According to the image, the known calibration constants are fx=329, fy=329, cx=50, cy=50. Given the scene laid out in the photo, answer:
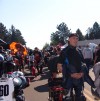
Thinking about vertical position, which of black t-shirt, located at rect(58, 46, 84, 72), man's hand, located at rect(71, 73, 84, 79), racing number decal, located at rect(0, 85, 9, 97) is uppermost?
black t-shirt, located at rect(58, 46, 84, 72)

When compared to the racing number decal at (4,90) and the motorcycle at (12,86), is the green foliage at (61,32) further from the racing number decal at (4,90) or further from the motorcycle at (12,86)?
the racing number decal at (4,90)

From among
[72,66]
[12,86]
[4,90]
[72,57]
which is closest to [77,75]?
[72,66]

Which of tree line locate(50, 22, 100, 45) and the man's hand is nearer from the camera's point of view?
the man's hand

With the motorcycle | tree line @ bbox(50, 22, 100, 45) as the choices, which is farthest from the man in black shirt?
tree line @ bbox(50, 22, 100, 45)

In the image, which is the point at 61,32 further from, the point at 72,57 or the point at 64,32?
the point at 72,57

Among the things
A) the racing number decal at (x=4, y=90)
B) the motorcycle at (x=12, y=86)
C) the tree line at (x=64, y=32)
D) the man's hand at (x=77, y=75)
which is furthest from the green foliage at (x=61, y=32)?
the racing number decal at (x=4, y=90)

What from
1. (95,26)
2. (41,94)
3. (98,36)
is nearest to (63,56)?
(41,94)

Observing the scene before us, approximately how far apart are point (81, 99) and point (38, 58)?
47.9 feet

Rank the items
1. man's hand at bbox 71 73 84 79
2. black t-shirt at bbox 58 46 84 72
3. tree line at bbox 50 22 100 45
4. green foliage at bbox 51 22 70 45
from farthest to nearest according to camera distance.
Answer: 1. green foliage at bbox 51 22 70 45
2. tree line at bbox 50 22 100 45
3. black t-shirt at bbox 58 46 84 72
4. man's hand at bbox 71 73 84 79

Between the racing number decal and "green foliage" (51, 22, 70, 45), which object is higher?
"green foliage" (51, 22, 70, 45)

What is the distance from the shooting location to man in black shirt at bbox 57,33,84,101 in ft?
22.6

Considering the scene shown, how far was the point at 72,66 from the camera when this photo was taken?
22.8 ft

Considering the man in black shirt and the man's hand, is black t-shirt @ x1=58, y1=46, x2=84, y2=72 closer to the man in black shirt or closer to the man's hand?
the man in black shirt

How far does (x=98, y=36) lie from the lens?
143500mm
